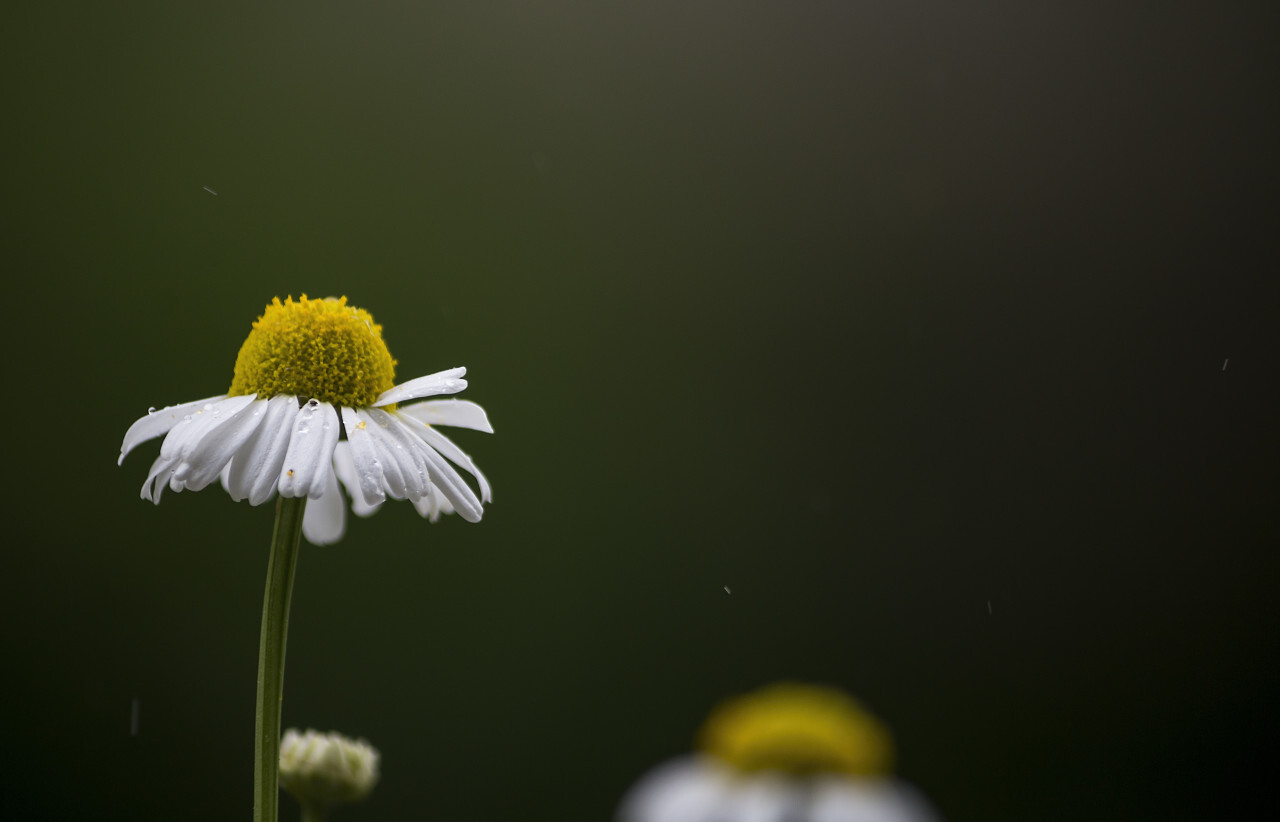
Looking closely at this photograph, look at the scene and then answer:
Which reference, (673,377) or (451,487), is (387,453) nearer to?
(451,487)

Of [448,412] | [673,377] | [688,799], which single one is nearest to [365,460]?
[448,412]

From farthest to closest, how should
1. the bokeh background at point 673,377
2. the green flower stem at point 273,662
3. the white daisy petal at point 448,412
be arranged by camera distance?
the bokeh background at point 673,377 → the white daisy petal at point 448,412 → the green flower stem at point 273,662

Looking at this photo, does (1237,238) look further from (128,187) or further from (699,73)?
(128,187)

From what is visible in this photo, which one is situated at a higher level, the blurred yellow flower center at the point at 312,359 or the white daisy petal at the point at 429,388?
the blurred yellow flower center at the point at 312,359

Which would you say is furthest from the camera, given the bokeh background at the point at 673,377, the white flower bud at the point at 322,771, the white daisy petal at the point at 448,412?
the bokeh background at the point at 673,377

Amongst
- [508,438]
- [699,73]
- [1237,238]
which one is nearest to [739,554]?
[508,438]

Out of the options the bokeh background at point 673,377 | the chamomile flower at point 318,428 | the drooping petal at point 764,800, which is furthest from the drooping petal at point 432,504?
the bokeh background at point 673,377

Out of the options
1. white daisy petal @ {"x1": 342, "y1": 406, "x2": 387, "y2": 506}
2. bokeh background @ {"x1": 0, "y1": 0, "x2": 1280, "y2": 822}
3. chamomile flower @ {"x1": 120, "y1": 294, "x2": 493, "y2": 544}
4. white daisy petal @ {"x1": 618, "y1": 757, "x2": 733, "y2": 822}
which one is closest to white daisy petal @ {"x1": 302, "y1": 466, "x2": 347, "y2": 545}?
chamomile flower @ {"x1": 120, "y1": 294, "x2": 493, "y2": 544}

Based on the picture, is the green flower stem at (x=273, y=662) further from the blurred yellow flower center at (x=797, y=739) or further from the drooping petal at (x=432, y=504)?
the blurred yellow flower center at (x=797, y=739)
